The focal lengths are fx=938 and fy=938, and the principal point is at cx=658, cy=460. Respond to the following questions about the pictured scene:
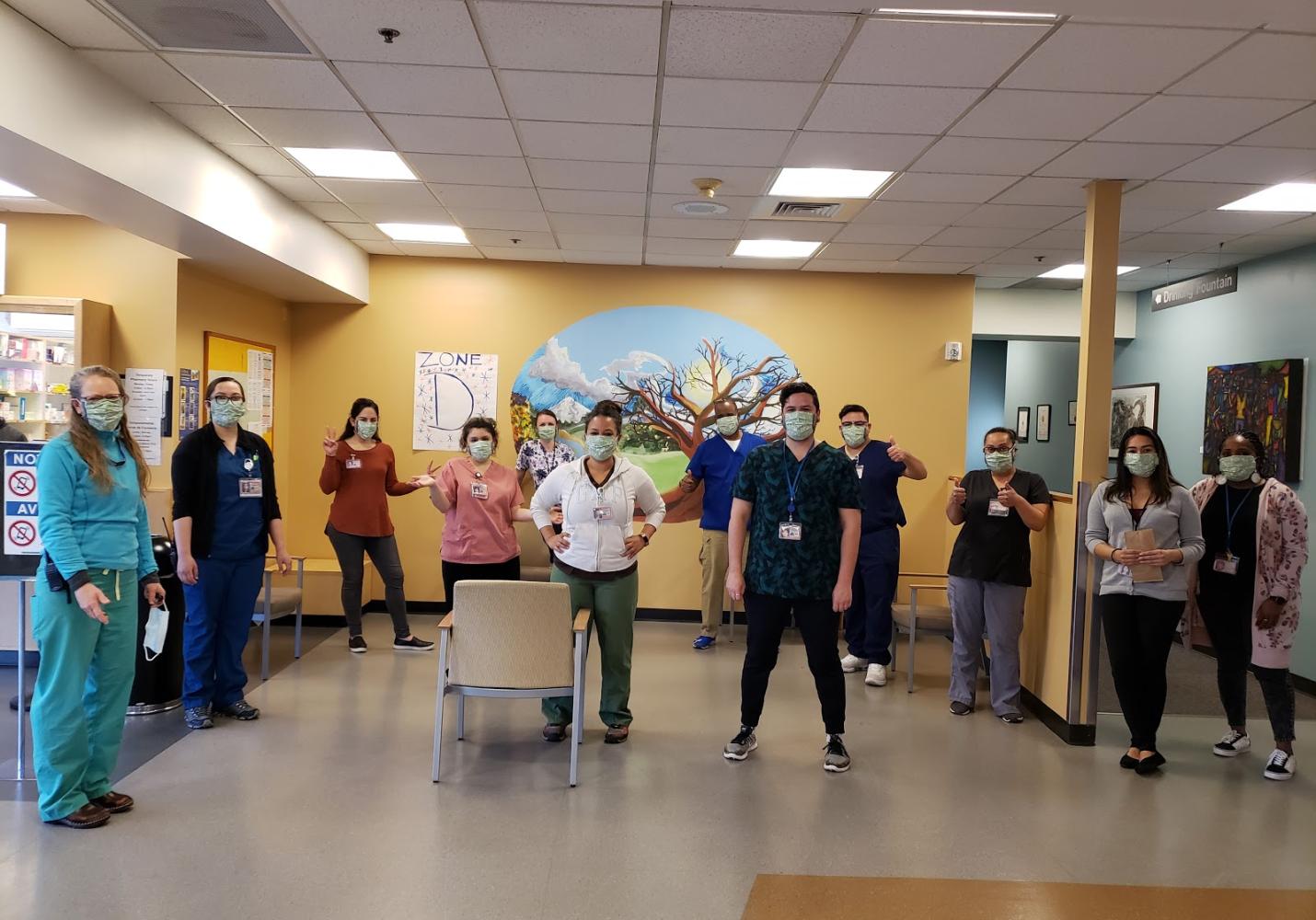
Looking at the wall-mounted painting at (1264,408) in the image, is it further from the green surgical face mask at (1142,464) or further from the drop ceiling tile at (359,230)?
the drop ceiling tile at (359,230)

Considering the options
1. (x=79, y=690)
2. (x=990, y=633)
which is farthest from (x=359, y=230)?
(x=990, y=633)

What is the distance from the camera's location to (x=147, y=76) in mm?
3777

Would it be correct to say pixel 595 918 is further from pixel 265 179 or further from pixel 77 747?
pixel 265 179

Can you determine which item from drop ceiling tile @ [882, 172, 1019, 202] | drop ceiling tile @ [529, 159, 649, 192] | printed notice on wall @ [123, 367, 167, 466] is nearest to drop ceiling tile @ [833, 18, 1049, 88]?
drop ceiling tile @ [882, 172, 1019, 202]

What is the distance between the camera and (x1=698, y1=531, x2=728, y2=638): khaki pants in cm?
690

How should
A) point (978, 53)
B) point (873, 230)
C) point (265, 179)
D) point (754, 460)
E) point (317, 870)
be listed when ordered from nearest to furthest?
point (317, 870), point (978, 53), point (754, 460), point (265, 179), point (873, 230)

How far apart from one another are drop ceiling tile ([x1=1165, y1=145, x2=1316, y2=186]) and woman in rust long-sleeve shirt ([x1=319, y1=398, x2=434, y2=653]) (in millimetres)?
4780

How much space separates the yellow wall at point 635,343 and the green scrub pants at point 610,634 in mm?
3181

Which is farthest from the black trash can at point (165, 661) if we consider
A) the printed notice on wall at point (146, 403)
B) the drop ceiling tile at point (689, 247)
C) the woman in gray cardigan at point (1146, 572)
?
the woman in gray cardigan at point (1146, 572)

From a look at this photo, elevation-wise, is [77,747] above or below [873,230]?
below

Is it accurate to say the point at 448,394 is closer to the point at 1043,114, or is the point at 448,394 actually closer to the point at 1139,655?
the point at 1043,114

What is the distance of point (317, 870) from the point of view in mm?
3129

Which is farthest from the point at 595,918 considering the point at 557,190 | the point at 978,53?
the point at 557,190

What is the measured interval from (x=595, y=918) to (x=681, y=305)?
18.4 feet
